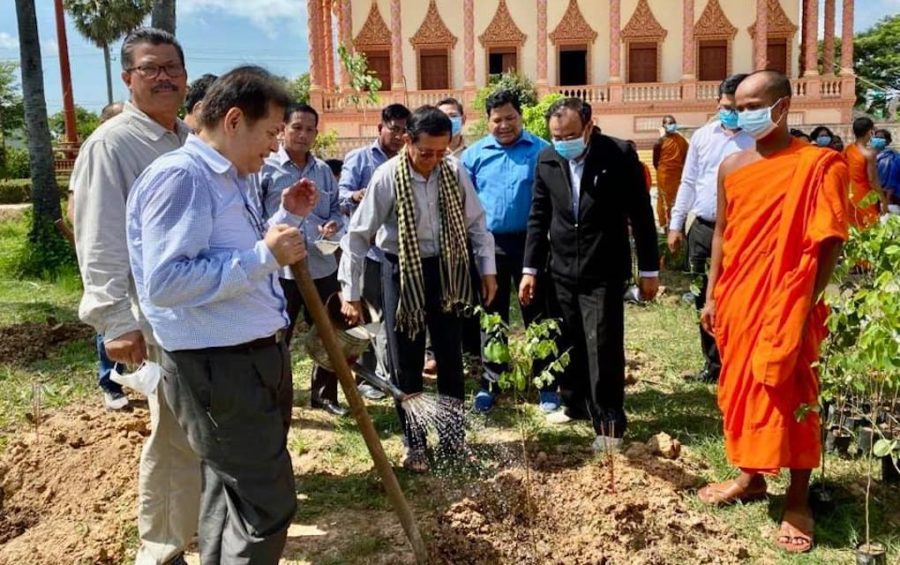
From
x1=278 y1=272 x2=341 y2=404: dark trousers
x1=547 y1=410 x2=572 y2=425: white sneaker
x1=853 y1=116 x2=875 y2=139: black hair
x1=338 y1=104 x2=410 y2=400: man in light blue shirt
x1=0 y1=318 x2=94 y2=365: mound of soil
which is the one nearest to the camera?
x1=547 y1=410 x2=572 y2=425: white sneaker

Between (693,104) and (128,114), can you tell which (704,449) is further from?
(693,104)

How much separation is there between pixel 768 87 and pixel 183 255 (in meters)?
2.30

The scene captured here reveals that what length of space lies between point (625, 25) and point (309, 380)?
71.0 ft

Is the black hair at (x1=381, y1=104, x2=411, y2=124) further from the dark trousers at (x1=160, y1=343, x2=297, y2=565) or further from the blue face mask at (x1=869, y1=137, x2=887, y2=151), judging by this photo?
the blue face mask at (x1=869, y1=137, x2=887, y2=151)

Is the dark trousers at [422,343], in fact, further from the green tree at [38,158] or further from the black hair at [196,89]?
the green tree at [38,158]

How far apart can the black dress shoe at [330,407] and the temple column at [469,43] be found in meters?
20.0

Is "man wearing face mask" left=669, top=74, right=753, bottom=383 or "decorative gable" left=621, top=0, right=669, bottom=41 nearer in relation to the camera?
"man wearing face mask" left=669, top=74, right=753, bottom=383

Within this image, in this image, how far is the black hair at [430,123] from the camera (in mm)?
3426

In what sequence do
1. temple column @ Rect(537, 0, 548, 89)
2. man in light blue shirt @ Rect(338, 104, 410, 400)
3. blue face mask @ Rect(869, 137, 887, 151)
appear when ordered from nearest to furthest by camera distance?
man in light blue shirt @ Rect(338, 104, 410, 400), blue face mask @ Rect(869, 137, 887, 151), temple column @ Rect(537, 0, 548, 89)

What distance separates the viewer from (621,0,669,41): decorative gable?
24.0 metres

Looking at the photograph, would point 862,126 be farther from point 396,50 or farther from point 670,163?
point 396,50

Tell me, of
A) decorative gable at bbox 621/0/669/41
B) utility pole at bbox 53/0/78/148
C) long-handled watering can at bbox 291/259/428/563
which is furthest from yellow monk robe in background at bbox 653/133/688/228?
utility pole at bbox 53/0/78/148

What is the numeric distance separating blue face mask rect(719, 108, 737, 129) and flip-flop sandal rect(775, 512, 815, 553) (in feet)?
8.42

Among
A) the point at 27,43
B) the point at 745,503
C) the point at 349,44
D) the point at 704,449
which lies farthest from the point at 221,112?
the point at 349,44
